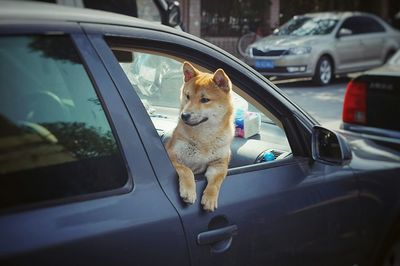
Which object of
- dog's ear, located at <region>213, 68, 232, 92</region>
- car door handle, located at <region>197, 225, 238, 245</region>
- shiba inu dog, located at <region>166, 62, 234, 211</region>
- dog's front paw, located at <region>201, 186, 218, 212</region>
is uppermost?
dog's ear, located at <region>213, 68, 232, 92</region>

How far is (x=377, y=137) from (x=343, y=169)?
2.55 meters

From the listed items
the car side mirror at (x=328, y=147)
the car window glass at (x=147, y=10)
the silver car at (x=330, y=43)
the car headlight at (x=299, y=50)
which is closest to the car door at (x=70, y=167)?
the car side mirror at (x=328, y=147)

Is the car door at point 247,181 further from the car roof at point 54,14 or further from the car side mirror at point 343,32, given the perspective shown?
the car side mirror at point 343,32

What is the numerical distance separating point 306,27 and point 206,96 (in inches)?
449

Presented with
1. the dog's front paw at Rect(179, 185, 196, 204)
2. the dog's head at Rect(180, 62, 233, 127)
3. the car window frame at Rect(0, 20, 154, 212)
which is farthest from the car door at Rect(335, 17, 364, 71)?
the car window frame at Rect(0, 20, 154, 212)

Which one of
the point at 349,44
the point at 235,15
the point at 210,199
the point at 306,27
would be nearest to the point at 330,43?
the point at 306,27

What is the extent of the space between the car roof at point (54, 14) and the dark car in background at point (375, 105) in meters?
3.47

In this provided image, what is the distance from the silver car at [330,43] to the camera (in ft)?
39.4

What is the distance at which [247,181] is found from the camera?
223cm

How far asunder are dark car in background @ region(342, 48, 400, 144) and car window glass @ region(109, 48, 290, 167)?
96.5 inches

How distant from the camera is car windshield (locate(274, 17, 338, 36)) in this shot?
13062mm

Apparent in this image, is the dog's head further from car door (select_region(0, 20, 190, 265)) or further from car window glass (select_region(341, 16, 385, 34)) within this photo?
car window glass (select_region(341, 16, 385, 34))

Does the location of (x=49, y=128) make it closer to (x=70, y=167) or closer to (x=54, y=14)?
(x=70, y=167)

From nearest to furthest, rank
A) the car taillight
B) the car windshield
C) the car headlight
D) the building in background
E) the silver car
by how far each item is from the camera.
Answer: the car taillight
the building in background
the car headlight
the silver car
the car windshield
